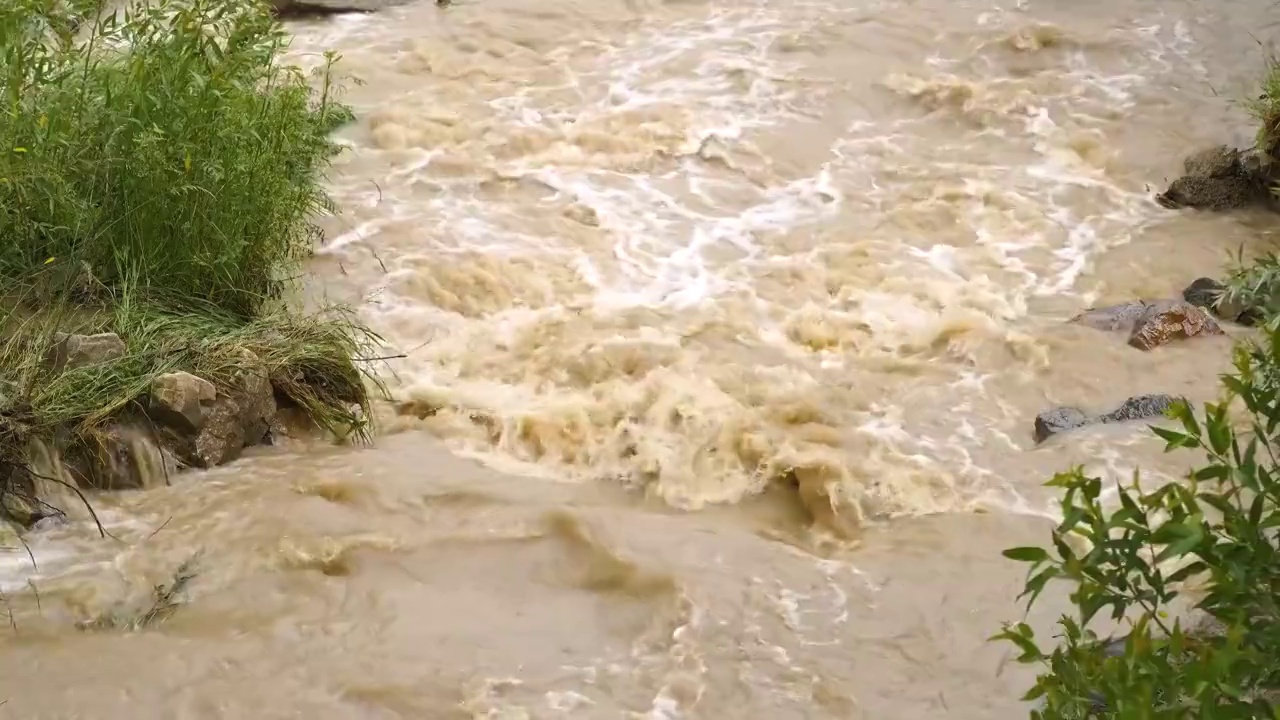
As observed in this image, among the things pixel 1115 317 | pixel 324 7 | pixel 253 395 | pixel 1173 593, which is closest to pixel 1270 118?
pixel 1115 317

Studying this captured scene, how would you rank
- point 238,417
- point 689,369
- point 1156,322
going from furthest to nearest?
1. point 1156,322
2. point 689,369
3. point 238,417

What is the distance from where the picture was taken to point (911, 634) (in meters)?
3.91

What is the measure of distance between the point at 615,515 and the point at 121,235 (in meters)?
2.30

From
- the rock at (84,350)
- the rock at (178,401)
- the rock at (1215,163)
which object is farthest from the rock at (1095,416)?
the rock at (84,350)

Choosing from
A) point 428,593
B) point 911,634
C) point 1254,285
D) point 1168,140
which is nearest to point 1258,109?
point 1168,140

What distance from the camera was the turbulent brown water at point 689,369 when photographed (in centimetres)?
366

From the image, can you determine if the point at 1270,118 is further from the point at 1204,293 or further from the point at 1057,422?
the point at 1057,422

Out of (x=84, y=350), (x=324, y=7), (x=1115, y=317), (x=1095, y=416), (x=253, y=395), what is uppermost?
(x=324, y=7)

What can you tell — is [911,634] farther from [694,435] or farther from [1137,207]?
[1137,207]

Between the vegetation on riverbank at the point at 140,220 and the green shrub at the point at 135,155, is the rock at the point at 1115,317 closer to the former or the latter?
the vegetation on riverbank at the point at 140,220

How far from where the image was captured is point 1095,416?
5250 millimetres

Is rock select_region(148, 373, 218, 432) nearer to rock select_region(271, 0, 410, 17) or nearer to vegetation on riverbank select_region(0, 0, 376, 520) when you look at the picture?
vegetation on riverbank select_region(0, 0, 376, 520)

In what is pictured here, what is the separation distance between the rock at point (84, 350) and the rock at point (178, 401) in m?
0.22

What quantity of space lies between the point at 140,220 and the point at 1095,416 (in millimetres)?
4101
